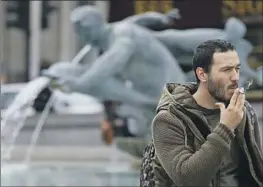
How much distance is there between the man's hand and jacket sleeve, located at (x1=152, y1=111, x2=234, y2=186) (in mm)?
21

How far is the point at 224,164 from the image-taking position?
2555 millimetres

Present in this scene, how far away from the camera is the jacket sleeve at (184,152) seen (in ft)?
7.89

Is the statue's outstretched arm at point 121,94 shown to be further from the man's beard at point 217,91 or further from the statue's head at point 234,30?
the man's beard at point 217,91

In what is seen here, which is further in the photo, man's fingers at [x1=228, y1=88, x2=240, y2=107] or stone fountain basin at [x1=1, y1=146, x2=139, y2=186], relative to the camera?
stone fountain basin at [x1=1, y1=146, x2=139, y2=186]

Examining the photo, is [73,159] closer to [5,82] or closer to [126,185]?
[126,185]

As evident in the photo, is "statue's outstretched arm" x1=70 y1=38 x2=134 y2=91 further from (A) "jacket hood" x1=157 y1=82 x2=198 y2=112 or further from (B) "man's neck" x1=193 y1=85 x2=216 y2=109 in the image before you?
(B) "man's neck" x1=193 y1=85 x2=216 y2=109

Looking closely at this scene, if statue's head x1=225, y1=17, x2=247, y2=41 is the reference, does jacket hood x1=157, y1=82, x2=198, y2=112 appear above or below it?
above

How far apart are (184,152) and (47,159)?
1217cm


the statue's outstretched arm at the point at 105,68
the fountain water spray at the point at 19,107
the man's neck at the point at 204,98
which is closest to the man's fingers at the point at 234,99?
the man's neck at the point at 204,98

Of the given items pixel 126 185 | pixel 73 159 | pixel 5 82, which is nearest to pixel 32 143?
pixel 73 159

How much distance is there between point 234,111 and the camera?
2455 mm

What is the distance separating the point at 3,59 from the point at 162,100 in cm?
2233

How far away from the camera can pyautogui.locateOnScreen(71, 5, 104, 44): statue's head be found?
8.70 metres

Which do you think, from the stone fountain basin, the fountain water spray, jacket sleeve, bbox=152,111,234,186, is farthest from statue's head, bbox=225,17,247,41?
jacket sleeve, bbox=152,111,234,186
